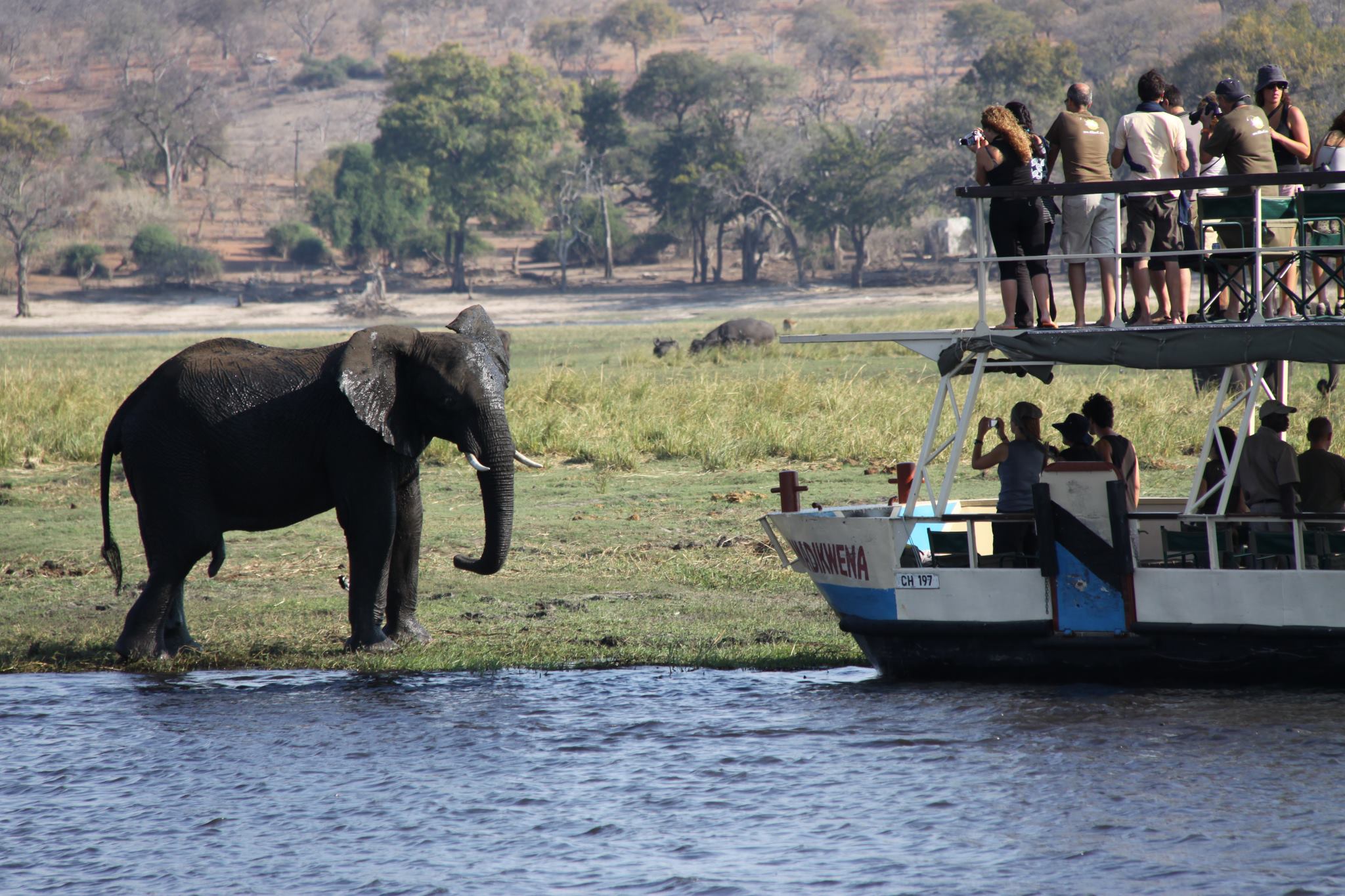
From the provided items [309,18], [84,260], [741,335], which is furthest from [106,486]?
[309,18]

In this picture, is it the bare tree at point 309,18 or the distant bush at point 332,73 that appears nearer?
the distant bush at point 332,73

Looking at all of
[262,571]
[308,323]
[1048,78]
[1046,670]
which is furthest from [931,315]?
[1046,670]

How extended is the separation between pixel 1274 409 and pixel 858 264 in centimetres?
6010

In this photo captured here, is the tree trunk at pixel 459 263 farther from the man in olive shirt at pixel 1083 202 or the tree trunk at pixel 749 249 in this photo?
the man in olive shirt at pixel 1083 202

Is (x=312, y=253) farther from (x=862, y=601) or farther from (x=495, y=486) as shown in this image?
(x=862, y=601)

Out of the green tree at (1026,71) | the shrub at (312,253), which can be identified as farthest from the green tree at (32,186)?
the green tree at (1026,71)

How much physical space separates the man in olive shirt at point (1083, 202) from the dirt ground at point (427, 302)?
44698mm

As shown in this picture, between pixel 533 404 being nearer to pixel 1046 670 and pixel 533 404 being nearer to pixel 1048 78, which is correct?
pixel 1046 670

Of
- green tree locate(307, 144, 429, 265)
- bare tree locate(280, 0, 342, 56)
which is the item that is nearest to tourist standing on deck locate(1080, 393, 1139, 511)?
green tree locate(307, 144, 429, 265)

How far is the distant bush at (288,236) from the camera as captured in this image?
3226 inches

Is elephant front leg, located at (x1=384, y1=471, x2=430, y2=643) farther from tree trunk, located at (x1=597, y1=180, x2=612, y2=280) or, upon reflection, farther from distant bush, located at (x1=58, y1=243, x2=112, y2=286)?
distant bush, located at (x1=58, y1=243, x2=112, y2=286)

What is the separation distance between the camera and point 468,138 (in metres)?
81.4

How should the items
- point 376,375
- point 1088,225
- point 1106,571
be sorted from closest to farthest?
point 1106,571 → point 1088,225 → point 376,375

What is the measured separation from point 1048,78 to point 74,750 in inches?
2803
